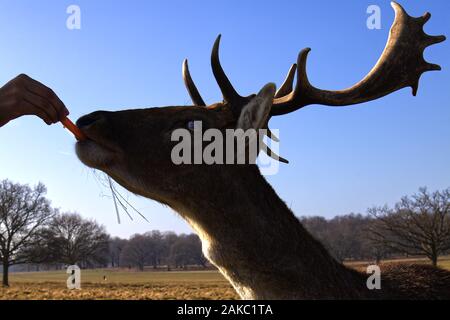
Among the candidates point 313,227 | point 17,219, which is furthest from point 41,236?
point 313,227

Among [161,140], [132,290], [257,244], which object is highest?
[161,140]

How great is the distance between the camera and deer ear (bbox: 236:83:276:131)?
5156 mm

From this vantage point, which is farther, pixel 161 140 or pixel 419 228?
pixel 419 228

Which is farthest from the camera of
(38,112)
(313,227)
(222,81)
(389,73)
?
(313,227)

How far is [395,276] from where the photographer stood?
6.19 m

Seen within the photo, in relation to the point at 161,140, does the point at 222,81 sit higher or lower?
higher

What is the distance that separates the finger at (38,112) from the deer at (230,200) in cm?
82

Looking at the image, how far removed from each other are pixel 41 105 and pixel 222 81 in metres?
2.49

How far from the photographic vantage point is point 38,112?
406 centimetres

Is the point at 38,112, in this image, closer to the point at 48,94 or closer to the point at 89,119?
the point at 48,94
